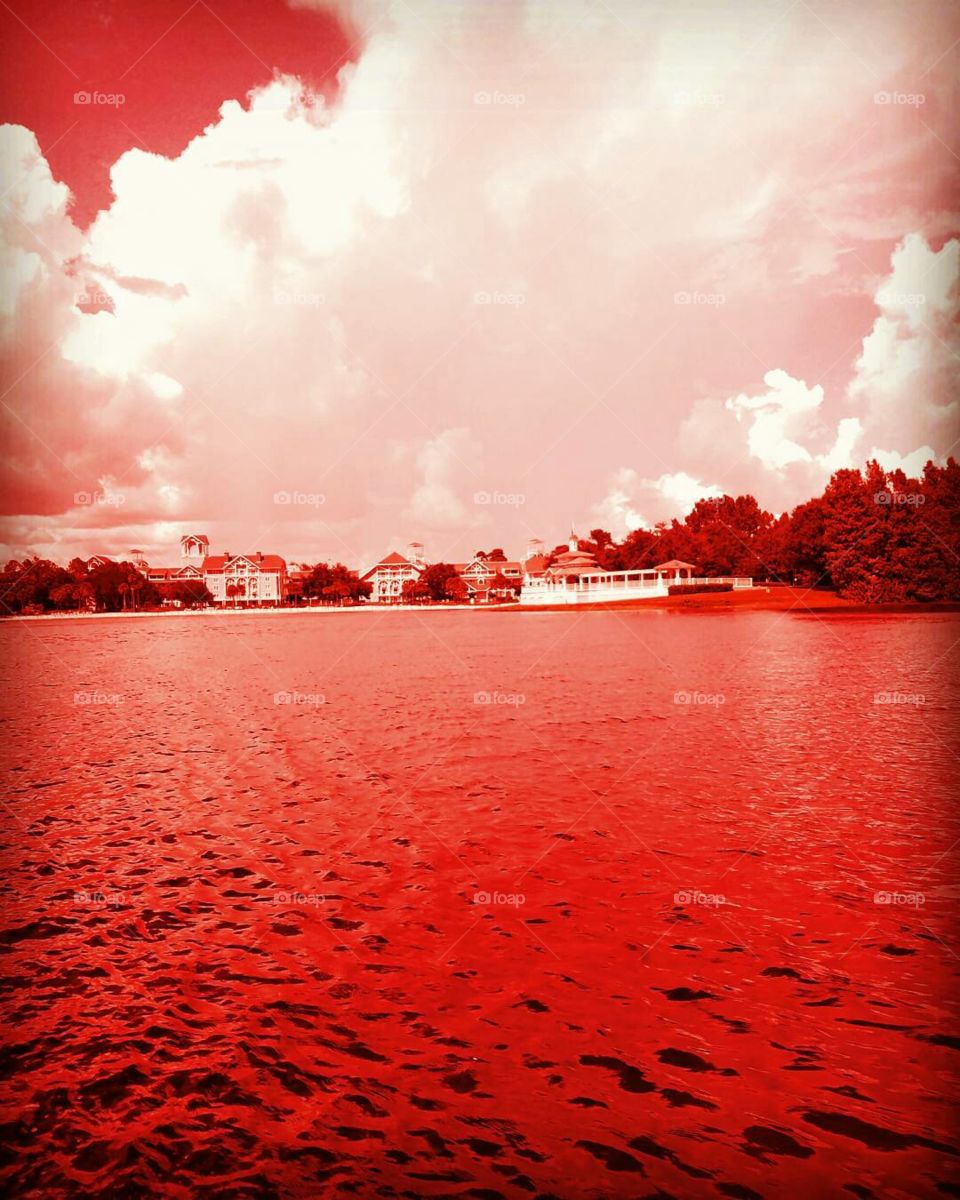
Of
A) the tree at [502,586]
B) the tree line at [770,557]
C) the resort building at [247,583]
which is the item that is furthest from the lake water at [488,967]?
the resort building at [247,583]

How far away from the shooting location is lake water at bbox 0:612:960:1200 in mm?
5082

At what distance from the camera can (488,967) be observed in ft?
24.8

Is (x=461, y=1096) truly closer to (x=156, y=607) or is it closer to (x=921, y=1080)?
(x=921, y=1080)

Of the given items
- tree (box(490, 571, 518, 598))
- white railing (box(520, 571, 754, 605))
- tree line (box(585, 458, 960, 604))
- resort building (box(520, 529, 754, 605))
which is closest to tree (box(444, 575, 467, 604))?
tree (box(490, 571, 518, 598))

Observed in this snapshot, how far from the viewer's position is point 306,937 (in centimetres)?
830

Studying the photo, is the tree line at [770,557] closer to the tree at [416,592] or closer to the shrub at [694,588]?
the tree at [416,592]

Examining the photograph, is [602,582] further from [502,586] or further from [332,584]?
[332,584]

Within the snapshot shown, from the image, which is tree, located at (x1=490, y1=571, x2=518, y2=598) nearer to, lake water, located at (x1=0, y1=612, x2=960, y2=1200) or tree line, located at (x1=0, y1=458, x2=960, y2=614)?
tree line, located at (x1=0, y1=458, x2=960, y2=614)

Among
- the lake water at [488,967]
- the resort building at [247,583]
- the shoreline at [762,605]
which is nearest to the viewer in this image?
the lake water at [488,967]

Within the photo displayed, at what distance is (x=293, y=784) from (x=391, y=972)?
8.23 metres

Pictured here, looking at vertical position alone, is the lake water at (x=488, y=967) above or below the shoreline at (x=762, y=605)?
below

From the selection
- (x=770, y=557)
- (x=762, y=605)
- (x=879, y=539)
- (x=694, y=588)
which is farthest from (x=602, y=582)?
(x=879, y=539)

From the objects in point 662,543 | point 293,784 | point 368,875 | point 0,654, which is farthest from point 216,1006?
point 662,543

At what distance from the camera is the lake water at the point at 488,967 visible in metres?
5.08
